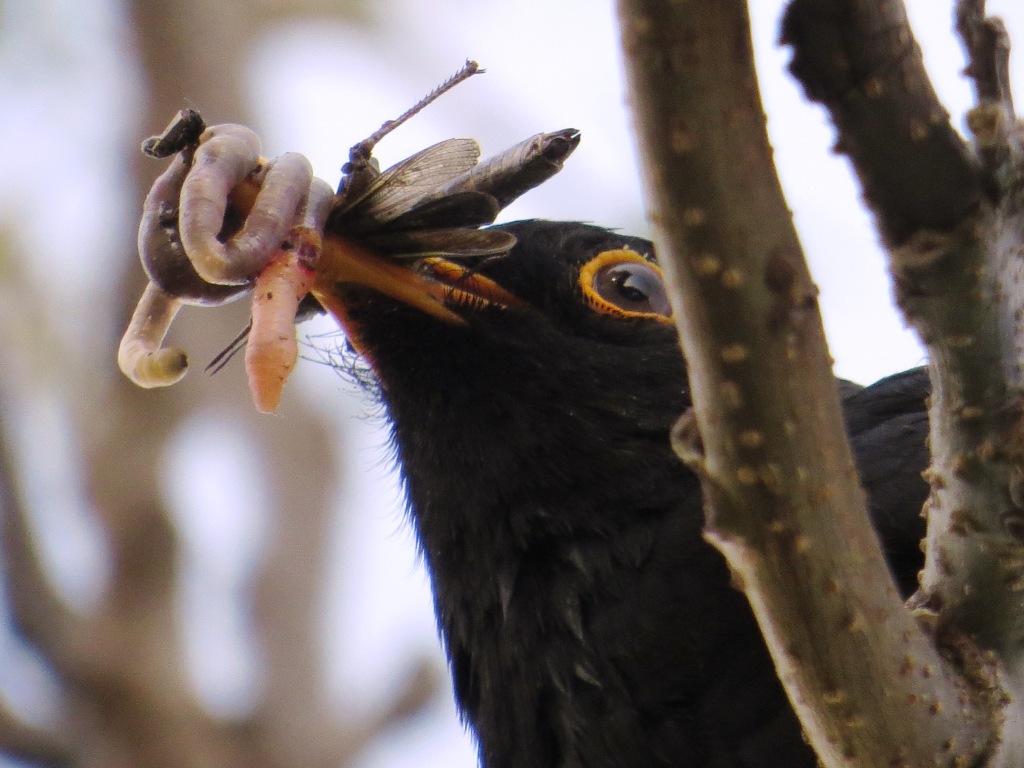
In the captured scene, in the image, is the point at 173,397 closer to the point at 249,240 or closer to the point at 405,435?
the point at 405,435

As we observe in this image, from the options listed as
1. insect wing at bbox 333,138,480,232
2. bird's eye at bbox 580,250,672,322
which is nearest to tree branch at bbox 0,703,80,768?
bird's eye at bbox 580,250,672,322

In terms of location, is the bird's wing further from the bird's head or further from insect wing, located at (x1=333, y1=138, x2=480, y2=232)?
insect wing, located at (x1=333, y1=138, x2=480, y2=232)

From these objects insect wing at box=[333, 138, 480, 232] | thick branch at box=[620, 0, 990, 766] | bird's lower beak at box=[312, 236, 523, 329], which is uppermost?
insect wing at box=[333, 138, 480, 232]

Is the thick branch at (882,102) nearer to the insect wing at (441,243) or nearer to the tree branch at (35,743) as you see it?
the insect wing at (441,243)

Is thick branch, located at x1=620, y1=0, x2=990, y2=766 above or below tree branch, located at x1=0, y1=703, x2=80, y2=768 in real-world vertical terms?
below

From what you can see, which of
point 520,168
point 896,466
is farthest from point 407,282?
point 896,466

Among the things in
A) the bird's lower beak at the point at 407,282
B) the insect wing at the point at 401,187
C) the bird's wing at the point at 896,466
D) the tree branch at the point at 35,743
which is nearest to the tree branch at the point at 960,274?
the bird's wing at the point at 896,466

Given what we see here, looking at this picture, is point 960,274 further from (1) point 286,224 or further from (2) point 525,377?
(2) point 525,377
